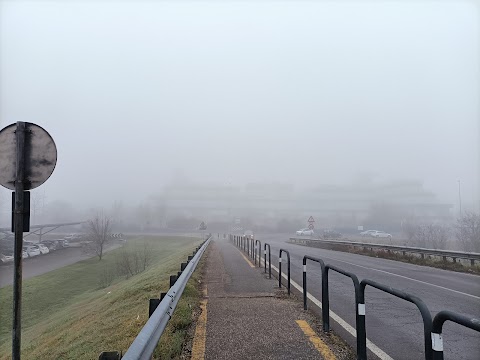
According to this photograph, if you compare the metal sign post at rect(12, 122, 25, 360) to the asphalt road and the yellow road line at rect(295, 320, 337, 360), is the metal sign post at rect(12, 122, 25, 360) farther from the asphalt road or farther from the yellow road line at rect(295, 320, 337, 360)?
the asphalt road

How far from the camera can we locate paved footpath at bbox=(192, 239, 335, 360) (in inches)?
187

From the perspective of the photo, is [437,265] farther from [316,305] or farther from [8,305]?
[8,305]

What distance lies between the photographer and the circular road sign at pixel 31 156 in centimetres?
434

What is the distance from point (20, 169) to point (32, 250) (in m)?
55.9

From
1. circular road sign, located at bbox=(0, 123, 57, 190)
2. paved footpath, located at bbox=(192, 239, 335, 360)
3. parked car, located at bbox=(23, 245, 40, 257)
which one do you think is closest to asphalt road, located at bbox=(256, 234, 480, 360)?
paved footpath, located at bbox=(192, 239, 335, 360)

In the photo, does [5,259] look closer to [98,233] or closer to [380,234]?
[98,233]

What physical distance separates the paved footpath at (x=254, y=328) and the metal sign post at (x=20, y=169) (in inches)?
92.3

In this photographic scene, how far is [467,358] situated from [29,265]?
5272 cm

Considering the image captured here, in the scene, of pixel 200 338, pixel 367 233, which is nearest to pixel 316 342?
pixel 200 338

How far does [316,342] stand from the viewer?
5.10m

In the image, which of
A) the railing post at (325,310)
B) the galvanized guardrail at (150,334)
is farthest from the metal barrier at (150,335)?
the railing post at (325,310)

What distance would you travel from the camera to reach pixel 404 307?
7934 mm

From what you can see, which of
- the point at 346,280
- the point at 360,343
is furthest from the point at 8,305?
the point at 360,343

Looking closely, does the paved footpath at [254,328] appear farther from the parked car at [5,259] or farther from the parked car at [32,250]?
the parked car at [32,250]
